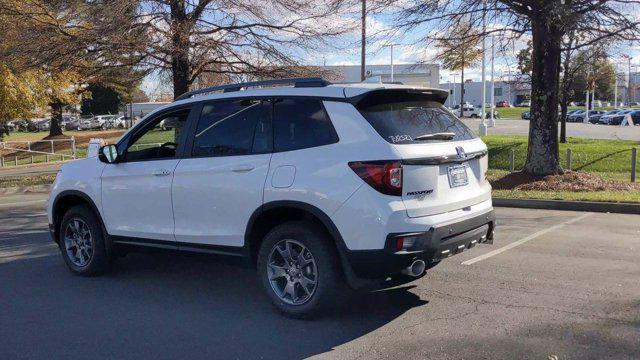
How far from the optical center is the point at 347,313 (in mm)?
5254

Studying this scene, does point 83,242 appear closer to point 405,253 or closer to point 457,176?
point 405,253

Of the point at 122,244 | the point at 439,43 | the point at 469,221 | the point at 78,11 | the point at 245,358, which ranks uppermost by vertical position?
the point at 78,11

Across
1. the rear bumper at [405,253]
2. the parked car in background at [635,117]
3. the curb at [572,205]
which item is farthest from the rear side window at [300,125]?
the parked car in background at [635,117]

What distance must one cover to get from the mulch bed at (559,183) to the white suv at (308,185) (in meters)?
8.94

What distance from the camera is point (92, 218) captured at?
6465 millimetres

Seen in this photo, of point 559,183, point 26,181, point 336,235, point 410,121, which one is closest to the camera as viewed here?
point 336,235

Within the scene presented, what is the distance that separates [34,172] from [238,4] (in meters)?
10.8

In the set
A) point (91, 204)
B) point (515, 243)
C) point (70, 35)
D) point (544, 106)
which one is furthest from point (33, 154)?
point (515, 243)

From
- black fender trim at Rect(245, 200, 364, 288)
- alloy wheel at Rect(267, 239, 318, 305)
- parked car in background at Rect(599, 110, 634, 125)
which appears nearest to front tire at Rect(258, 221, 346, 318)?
alloy wheel at Rect(267, 239, 318, 305)

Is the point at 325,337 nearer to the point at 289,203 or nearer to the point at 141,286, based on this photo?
the point at 289,203

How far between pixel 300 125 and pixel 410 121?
92 cm

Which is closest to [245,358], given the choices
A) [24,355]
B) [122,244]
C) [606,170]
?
[24,355]

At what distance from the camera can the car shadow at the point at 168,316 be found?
15.0 feet

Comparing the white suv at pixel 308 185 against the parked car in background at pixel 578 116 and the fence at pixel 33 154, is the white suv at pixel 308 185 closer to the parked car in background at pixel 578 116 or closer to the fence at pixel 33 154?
the fence at pixel 33 154
